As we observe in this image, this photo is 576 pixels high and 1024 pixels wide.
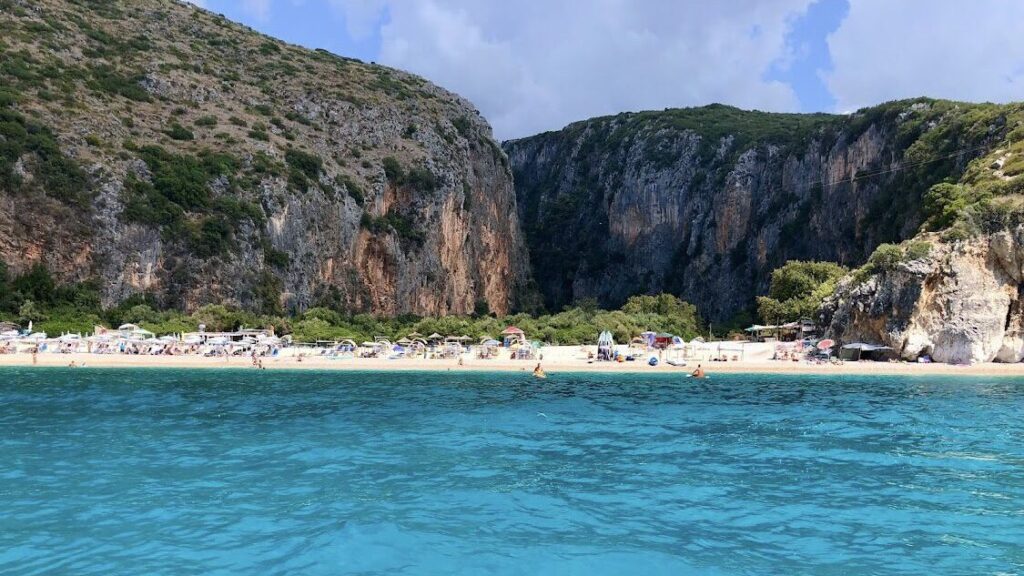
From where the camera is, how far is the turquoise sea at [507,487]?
32.7ft

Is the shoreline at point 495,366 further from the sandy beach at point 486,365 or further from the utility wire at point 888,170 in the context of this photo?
the utility wire at point 888,170

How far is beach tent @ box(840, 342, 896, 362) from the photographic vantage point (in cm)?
4797

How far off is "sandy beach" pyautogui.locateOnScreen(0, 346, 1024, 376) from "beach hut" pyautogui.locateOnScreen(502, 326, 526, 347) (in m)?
8.57

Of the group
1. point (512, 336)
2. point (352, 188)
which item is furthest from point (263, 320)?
point (352, 188)

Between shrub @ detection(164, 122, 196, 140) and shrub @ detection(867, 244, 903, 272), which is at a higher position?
→ shrub @ detection(164, 122, 196, 140)

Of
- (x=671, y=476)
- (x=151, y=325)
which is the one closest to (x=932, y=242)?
(x=671, y=476)

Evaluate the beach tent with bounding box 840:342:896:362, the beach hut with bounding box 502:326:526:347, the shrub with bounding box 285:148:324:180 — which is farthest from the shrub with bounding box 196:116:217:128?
A: the beach tent with bounding box 840:342:896:362

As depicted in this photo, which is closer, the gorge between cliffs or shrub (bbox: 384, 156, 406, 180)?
the gorge between cliffs

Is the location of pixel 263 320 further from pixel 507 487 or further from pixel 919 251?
pixel 919 251

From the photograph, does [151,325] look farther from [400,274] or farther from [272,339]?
[400,274]

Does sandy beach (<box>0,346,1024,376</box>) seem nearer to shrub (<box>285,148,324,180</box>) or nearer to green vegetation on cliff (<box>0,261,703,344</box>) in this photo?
green vegetation on cliff (<box>0,261,703,344</box>)

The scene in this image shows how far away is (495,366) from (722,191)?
66624mm

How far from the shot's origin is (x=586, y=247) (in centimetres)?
12019

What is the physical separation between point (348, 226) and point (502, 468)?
59.7 meters
